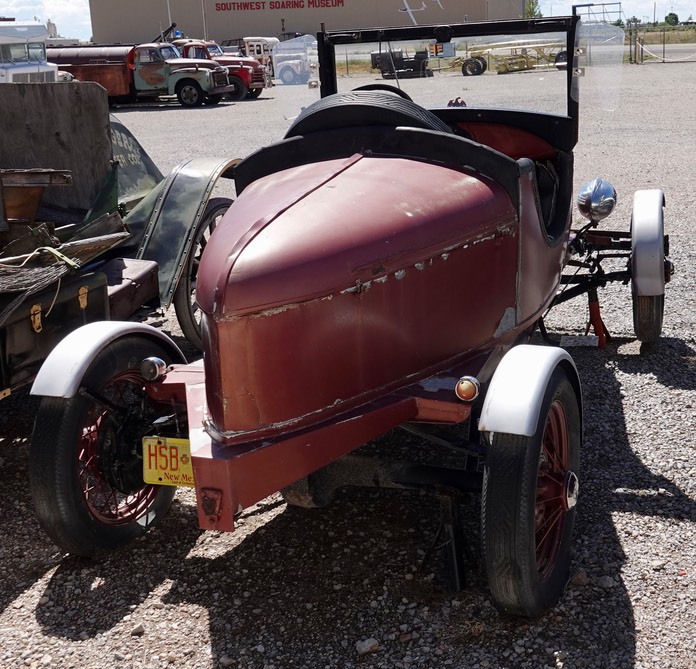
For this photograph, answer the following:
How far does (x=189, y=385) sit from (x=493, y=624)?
1.26 metres

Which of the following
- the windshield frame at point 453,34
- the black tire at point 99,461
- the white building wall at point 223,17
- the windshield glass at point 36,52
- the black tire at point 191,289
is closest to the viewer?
the black tire at point 99,461

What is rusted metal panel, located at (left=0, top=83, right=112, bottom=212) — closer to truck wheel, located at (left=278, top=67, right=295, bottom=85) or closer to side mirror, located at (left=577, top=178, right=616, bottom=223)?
truck wheel, located at (left=278, top=67, right=295, bottom=85)

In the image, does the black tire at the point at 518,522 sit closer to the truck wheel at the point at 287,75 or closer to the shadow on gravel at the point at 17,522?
the shadow on gravel at the point at 17,522

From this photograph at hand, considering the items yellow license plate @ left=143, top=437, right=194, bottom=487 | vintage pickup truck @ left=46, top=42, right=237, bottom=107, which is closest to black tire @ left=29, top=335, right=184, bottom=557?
yellow license plate @ left=143, top=437, right=194, bottom=487

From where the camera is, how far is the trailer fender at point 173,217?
483 cm

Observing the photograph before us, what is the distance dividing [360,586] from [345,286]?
41.0 inches

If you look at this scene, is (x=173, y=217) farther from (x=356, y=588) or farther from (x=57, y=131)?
(x=356, y=588)

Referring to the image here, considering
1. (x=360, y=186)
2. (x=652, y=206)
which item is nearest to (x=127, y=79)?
(x=652, y=206)

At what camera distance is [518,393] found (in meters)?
2.65

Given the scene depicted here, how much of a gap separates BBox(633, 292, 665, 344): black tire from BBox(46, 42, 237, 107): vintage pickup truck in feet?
62.6

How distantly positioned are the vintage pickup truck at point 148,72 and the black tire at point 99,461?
20127 mm

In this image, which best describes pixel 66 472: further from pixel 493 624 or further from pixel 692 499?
Answer: pixel 692 499

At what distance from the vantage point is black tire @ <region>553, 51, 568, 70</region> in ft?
15.0

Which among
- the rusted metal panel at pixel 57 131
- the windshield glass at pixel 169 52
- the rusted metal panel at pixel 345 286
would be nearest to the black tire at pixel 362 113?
the rusted metal panel at pixel 345 286
